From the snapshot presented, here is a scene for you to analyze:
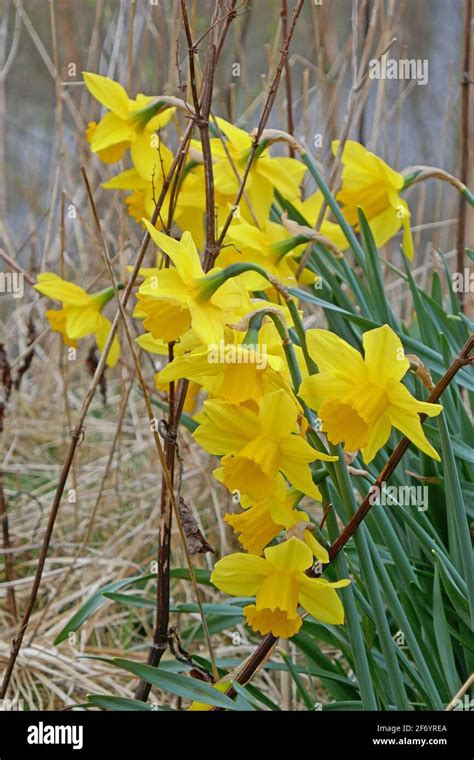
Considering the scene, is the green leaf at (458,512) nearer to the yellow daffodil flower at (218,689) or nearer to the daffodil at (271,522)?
the daffodil at (271,522)

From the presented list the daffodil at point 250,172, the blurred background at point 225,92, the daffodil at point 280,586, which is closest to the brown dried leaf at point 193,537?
the daffodil at point 280,586

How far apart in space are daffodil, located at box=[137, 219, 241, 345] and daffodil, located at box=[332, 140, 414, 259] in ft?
1.18

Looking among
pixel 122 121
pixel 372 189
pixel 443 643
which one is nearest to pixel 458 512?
pixel 443 643

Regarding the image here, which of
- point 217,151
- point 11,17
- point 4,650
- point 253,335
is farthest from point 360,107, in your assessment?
point 11,17

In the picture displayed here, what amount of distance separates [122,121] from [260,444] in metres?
0.46

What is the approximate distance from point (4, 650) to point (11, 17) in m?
3.63

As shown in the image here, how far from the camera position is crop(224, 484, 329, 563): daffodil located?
72 centimetres

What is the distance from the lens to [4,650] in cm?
129

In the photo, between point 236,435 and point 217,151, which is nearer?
point 236,435

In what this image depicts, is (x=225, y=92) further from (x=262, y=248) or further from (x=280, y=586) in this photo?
(x=280, y=586)

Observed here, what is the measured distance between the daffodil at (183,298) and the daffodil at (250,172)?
0.87ft

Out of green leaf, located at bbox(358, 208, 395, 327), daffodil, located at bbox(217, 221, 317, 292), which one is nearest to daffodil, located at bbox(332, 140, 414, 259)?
green leaf, located at bbox(358, 208, 395, 327)

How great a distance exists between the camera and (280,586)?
74 cm
